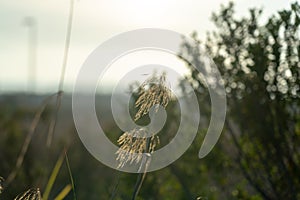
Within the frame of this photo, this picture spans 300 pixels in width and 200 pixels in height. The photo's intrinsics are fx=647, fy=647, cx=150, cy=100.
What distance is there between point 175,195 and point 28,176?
2143 mm

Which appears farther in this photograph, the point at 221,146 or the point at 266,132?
the point at 221,146

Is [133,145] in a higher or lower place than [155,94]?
lower

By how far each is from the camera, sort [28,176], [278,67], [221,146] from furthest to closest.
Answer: [28,176] < [221,146] < [278,67]

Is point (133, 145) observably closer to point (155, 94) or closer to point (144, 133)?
point (144, 133)

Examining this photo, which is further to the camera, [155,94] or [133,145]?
[155,94]

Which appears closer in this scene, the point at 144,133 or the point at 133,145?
the point at 133,145

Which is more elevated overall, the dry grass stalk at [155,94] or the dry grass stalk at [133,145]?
the dry grass stalk at [155,94]

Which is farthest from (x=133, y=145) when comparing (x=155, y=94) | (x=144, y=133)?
(x=155, y=94)

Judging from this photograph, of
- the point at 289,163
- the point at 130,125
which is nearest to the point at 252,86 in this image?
the point at 289,163

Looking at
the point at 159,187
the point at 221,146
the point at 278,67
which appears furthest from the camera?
the point at 159,187

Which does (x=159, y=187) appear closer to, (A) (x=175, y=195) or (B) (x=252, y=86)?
(A) (x=175, y=195)

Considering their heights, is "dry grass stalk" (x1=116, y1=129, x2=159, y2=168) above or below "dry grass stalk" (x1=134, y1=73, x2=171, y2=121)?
below

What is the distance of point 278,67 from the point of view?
546cm

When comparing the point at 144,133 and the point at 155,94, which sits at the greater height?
the point at 155,94
